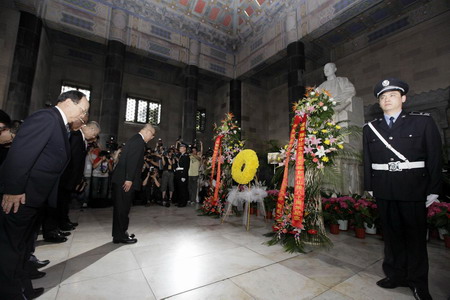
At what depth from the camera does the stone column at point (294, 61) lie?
9656 mm

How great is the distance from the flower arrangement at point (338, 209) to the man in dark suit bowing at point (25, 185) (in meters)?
3.92

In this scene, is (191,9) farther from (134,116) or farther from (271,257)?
(271,257)

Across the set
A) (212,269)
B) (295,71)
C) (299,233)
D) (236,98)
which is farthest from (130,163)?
(236,98)

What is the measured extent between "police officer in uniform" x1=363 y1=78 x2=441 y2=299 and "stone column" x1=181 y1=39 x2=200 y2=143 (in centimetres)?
986

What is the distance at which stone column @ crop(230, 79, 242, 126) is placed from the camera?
13540 mm

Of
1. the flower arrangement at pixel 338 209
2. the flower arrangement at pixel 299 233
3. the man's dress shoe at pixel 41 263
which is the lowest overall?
the man's dress shoe at pixel 41 263

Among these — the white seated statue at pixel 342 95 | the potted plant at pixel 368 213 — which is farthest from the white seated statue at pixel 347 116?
the potted plant at pixel 368 213

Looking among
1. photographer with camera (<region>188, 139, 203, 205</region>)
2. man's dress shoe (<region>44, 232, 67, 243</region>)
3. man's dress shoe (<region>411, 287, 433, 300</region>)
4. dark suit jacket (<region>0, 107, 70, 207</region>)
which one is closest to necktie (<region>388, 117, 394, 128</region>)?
man's dress shoe (<region>411, 287, 433, 300</region>)

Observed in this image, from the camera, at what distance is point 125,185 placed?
3.08 metres

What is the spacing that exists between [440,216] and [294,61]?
846cm

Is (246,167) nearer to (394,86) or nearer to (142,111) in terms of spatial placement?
(394,86)

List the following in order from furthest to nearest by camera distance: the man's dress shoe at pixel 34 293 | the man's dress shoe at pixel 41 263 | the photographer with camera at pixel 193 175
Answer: the photographer with camera at pixel 193 175 < the man's dress shoe at pixel 41 263 < the man's dress shoe at pixel 34 293

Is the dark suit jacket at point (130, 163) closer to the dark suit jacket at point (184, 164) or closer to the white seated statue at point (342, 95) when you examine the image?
the dark suit jacket at point (184, 164)

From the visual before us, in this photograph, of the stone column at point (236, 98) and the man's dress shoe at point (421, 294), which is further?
the stone column at point (236, 98)
